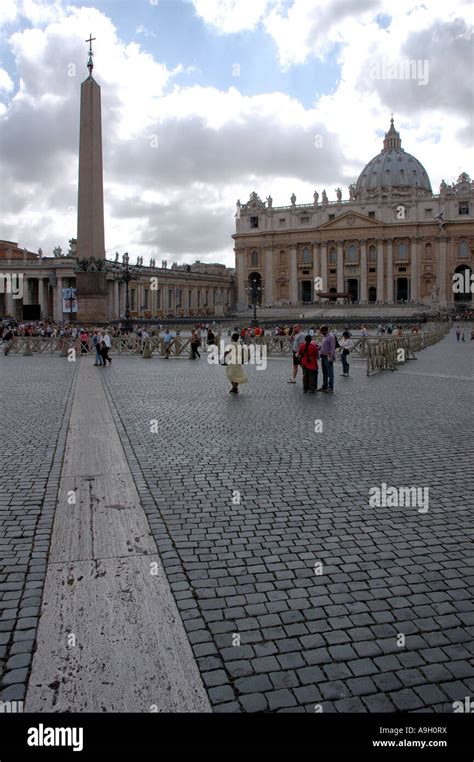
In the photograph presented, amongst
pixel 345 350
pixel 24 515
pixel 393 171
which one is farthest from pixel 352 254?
pixel 24 515

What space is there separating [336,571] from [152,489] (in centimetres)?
249

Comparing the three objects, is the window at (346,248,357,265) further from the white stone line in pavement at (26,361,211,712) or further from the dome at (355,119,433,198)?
the white stone line in pavement at (26,361,211,712)

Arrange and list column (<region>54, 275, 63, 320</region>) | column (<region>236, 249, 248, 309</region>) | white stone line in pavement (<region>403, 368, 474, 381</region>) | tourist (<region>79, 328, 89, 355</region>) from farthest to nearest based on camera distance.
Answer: column (<region>236, 249, 248, 309</region>), column (<region>54, 275, 63, 320</region>), tourist (<region>79, 328, 89, 355</region>), white stone line in pavement (<region>403, 368, 474, 381</region>)

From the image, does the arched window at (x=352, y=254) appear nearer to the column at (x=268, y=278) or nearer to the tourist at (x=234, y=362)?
the column at (x=268, y=278)

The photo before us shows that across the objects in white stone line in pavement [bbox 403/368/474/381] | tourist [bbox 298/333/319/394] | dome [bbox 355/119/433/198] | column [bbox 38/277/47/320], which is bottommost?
white stone line in pavement [bbox 403/368/474/381]

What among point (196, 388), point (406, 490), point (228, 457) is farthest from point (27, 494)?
point (196, 388)

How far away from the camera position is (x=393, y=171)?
11281cm

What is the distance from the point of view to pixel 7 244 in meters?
90.2

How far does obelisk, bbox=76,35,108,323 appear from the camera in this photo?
94.9 ft

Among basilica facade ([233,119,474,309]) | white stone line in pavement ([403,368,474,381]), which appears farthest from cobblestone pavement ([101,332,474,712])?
basilica facade ([233,119,474,309])

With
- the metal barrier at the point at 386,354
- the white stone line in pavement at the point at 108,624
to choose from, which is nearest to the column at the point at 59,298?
the metal barrier at the point at 386,354

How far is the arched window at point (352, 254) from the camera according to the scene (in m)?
95.1

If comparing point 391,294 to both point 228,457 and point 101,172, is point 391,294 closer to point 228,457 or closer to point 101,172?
point 101,172
